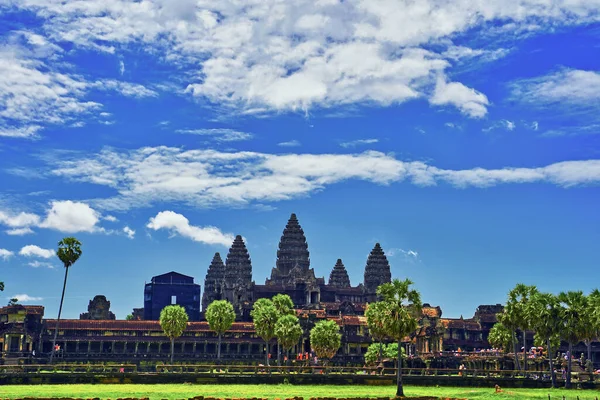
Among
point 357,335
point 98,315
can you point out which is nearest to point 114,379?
point 357,335

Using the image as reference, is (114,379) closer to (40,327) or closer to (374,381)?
(374,381)

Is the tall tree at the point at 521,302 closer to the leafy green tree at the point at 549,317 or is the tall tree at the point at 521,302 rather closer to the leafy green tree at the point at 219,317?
the leafy green tree at the point at 549,317

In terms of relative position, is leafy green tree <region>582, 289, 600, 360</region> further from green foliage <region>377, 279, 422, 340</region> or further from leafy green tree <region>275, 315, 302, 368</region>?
leafy green tree <region>275, 315, 302, 368</region>

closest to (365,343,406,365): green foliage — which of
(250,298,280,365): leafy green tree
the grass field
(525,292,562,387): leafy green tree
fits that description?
(250,298,280,365): leafy green tree

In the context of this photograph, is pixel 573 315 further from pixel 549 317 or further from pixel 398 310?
pixel 398 310

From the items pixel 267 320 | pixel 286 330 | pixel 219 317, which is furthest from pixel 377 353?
pixel 219 317

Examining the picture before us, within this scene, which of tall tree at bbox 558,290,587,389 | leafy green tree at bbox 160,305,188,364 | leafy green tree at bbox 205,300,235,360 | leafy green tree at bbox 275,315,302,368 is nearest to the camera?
tall tree at bbox 558,290,587,389

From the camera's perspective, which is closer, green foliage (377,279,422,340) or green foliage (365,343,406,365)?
green foliage (377,279,422,340)

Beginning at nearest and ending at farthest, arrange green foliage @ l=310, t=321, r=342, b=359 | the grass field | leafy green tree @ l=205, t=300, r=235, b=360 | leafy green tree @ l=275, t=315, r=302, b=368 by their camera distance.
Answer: the grass field → leafy green tree @ l=275, t=315, r=302, b=368 → green foliage @ l=310, t=321, r=342, b=359 → leafy green tree @ l=205, t=300, r=235, b=360

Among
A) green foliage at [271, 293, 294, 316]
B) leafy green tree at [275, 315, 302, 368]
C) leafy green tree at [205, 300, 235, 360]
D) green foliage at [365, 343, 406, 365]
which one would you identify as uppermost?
green foliage at [271, 293, 294, 316]

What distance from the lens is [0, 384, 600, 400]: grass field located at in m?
69.8

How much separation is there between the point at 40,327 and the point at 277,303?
50117mm

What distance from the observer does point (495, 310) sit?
188 meters

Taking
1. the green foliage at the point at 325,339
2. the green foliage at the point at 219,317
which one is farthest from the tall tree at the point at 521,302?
the green foliage at the point at 219,317
